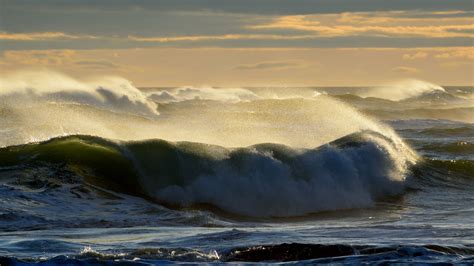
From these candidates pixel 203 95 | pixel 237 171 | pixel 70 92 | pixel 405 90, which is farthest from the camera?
pixel 405 90

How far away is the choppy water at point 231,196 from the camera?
12375 mm

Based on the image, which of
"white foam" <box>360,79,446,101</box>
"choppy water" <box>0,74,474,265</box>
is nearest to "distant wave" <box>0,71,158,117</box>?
"choppy water" <box>0,74,474,265</box>

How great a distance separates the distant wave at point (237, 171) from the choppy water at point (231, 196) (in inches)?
1.2

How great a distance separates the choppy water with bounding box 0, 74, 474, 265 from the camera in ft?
40.6

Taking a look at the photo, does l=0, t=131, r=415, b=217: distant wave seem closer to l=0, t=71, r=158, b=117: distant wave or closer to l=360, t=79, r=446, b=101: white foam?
l=0, t=71, r=158, b=117: distant wave

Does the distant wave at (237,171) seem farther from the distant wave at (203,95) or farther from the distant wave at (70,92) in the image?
the distant wave at (203,95)

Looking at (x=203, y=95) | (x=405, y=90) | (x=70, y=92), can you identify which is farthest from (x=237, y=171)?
(x=405, y=90)

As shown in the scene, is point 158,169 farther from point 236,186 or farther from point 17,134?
point 17,134

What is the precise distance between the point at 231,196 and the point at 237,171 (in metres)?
0.94

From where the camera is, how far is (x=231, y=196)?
60.8ft

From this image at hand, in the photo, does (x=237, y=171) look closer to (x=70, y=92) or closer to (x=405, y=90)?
(x=70, y=92)

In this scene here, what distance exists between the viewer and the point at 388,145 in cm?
2252

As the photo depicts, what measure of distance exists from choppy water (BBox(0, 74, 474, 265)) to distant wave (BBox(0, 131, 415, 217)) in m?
0.03

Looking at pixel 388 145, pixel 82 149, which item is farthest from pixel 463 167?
pixel 82 149
